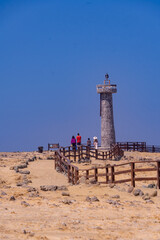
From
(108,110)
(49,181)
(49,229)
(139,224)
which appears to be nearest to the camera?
(49,229)

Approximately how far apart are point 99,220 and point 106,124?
4225 cm

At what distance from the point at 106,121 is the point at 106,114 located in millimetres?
917

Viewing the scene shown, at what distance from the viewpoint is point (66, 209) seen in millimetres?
10391

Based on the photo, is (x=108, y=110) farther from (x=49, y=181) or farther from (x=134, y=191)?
(x=134, y=191)

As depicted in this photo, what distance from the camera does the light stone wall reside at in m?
50.9

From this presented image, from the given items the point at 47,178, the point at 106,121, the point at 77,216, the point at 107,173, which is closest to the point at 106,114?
the point at 106,121

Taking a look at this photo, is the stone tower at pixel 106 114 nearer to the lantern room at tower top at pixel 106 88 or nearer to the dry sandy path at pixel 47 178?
the lantern room at tower top at pixel 106 88

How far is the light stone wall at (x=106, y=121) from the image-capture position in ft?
167

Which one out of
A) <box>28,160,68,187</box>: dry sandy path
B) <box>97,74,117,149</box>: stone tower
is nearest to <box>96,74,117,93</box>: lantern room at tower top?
<box>97,74,117,149</box>: stone tower

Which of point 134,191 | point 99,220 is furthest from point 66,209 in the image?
point 134,191

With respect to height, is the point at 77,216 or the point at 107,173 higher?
the point at 107,173

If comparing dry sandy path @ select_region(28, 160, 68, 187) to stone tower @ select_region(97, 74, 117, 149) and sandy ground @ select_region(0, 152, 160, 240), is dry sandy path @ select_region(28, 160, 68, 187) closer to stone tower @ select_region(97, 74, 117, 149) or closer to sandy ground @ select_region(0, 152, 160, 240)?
sandy ground @ select_region(0, 152, 160, 240)

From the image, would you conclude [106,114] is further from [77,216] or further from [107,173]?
[77,216]

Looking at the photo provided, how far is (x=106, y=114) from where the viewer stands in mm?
51062
